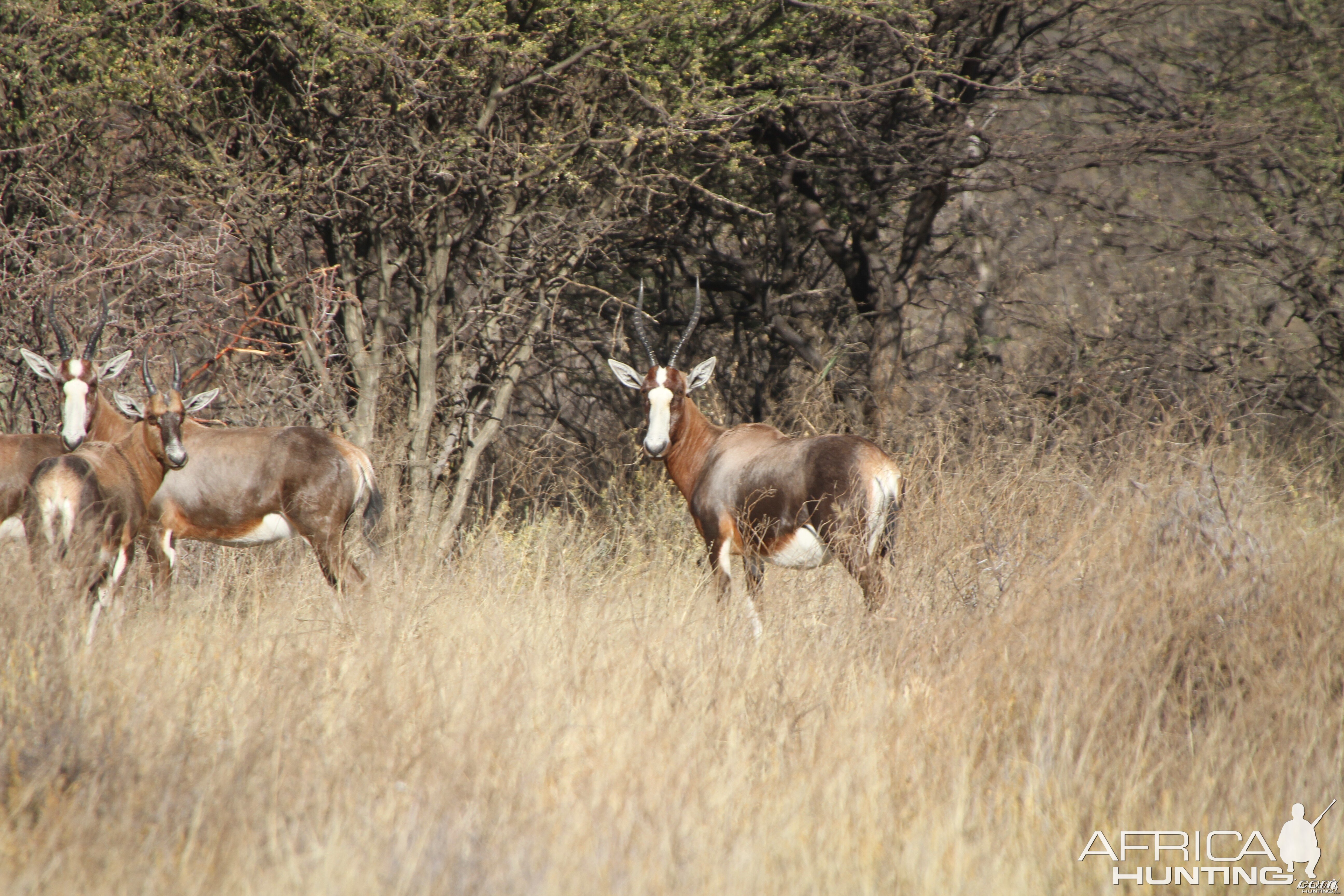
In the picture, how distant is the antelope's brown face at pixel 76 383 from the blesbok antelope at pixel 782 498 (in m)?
3.15

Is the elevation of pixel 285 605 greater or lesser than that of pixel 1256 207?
lesser

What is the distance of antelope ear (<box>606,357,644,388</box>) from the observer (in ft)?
23.9

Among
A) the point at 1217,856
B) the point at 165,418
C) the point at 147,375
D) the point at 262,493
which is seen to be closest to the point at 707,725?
the point at 1217,856

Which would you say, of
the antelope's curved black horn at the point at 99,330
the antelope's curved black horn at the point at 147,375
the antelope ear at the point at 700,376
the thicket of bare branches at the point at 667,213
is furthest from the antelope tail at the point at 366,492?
the antelope ear at the point at 700,376

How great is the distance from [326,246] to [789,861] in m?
6.50

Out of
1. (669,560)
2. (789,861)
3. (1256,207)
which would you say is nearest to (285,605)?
(669,560)

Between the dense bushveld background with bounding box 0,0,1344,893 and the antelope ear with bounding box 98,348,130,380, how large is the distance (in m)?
0.87

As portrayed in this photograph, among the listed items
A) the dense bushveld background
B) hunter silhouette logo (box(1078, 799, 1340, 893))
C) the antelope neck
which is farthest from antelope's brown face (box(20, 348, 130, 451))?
hunter silhouette logo (box(1078, 799, 1340, 893))

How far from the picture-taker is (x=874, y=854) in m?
3.36

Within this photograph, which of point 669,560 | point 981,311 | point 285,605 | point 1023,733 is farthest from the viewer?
point 981,311

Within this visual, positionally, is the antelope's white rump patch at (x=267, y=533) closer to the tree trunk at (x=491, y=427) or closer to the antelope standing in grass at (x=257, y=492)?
the antelope standing in grass at (x=257, y=492)

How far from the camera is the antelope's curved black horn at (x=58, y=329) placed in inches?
250

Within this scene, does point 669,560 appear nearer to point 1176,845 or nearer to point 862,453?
point 862,453

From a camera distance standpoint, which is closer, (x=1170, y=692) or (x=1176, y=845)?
(x=1176, y=845)
